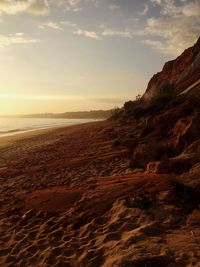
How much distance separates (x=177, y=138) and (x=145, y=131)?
3720mm

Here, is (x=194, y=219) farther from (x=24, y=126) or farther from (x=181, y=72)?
(x=24, y=126)

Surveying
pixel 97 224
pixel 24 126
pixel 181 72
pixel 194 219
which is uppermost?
pixel 181 72

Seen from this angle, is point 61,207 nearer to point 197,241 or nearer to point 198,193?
point 198,193

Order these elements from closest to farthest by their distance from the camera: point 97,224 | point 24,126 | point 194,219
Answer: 1. point 194,219
2. point 97,224
3. point 24,126

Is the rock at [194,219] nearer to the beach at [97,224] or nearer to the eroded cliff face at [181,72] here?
the beach at [97,224]

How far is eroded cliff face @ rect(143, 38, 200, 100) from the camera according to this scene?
36094mm

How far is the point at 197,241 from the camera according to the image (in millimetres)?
4688

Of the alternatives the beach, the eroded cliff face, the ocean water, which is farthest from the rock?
the ocean water

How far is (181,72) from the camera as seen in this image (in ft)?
146

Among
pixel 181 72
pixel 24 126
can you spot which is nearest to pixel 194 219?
pixel 181 72

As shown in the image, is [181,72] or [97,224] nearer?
[97,224]

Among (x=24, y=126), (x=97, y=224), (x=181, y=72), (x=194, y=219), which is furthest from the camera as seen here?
(x=24, y=126)

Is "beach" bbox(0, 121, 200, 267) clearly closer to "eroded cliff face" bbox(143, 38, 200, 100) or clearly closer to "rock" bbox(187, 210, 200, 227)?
"rock" bbox(187, 210, 200, 227)

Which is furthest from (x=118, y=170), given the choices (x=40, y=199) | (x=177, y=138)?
(x=40, y=199)
